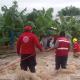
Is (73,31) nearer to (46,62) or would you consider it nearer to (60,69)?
(46,62)

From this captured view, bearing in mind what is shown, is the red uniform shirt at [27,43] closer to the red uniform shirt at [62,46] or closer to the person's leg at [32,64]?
the person's leg at [32,64]

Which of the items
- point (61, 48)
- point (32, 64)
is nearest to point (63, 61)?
point (61, 48)

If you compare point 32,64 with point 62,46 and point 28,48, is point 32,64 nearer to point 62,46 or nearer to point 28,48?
point 28,48

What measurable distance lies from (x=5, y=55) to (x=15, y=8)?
171 inches

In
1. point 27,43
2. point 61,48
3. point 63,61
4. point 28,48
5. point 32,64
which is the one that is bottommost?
point 63,61

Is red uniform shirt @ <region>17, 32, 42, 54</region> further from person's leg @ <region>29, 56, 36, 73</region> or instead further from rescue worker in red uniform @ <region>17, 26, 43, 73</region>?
person's leg @ <region>29, 56, 36, 73</region>

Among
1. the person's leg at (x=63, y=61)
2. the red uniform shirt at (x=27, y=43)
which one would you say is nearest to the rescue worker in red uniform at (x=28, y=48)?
the red uniform shirt at (x=27, y=43)

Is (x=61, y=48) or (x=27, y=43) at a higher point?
(x=27, y=43)

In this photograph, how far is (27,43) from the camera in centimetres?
1184

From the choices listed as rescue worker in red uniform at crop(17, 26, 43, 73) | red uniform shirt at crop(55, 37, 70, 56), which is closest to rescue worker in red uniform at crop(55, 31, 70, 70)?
red uniform shirt at crop(55, 37, 70, 56)

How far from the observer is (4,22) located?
23078 millimetres

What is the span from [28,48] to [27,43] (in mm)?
183

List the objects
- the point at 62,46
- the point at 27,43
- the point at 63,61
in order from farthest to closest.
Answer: the point at 63,61
the point at 62,46
the point at 27,43

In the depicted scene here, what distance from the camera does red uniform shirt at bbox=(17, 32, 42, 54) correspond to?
38.5ft
